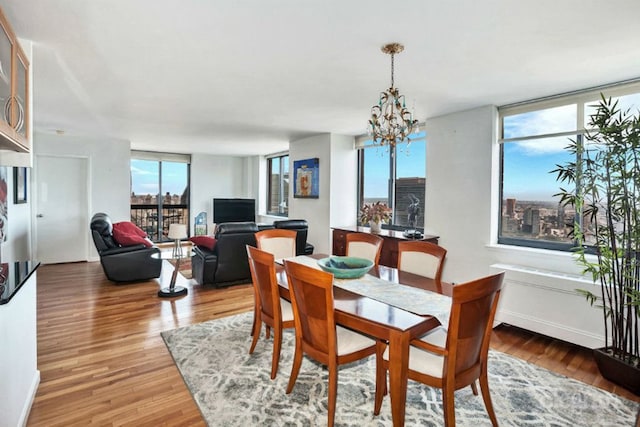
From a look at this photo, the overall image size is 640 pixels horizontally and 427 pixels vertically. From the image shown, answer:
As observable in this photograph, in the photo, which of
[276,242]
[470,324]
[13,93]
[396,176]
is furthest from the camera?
[396,176]

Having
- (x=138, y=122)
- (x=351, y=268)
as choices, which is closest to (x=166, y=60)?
(x=351, y=268)

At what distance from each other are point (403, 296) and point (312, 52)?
186 cm

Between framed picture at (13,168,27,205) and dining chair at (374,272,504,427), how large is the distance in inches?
200

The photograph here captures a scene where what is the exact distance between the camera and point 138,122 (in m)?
5.06

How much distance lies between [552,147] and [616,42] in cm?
144

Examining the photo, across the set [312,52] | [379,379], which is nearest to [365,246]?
[379,379]

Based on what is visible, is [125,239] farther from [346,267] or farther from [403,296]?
[403,296]

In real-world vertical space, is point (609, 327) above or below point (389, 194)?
below

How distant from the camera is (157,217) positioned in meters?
8.65

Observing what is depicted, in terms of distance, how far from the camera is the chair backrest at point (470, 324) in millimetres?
1592

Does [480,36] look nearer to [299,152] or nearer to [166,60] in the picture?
[166,60]

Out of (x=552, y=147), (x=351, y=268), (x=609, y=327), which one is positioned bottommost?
(x=609, y=327)

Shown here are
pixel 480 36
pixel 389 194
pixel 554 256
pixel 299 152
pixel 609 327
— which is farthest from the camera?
pixel 299 152

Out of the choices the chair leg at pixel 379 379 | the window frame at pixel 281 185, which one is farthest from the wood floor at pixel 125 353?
the window frame at pixel 281 185
